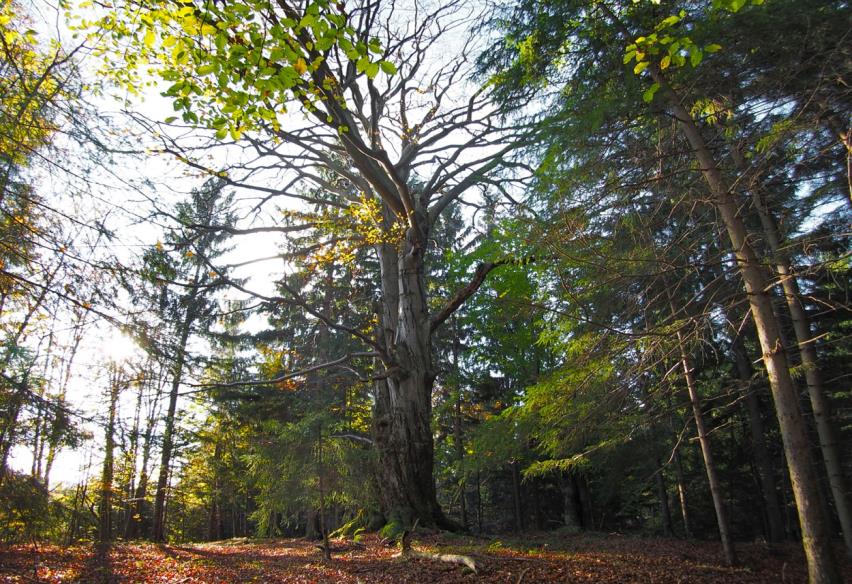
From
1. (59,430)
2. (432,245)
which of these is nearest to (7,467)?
(59,430)

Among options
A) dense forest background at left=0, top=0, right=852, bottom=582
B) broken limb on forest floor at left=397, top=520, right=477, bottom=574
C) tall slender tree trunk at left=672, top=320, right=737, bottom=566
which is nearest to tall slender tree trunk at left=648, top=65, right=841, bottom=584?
dense forest background at left=0, top=0, right=852, bottom=582

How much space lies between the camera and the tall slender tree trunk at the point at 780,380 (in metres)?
4.16

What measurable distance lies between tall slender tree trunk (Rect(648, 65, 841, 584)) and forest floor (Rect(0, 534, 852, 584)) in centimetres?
242

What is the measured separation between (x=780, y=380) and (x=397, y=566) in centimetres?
536

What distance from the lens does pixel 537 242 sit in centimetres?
449

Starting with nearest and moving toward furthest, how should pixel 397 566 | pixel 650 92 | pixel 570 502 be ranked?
1. pixel 650 92
2. pixel 397 566
3. pixel 570 502

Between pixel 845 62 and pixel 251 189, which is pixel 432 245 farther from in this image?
pixel 845 62

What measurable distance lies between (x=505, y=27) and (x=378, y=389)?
9.29m

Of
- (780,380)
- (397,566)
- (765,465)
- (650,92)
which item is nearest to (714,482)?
(780,380)

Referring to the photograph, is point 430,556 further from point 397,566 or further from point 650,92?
point 650,92

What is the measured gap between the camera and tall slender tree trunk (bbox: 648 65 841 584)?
416 centimetres

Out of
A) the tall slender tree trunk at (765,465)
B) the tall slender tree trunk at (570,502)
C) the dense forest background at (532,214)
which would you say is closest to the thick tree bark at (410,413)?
the dense forest background at (532,214)

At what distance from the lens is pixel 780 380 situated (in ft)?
14.9

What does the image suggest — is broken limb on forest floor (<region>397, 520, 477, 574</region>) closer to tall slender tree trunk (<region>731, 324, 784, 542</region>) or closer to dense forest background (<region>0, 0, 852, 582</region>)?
dense forest background (<region>0, 0, 852, 582</region>)
